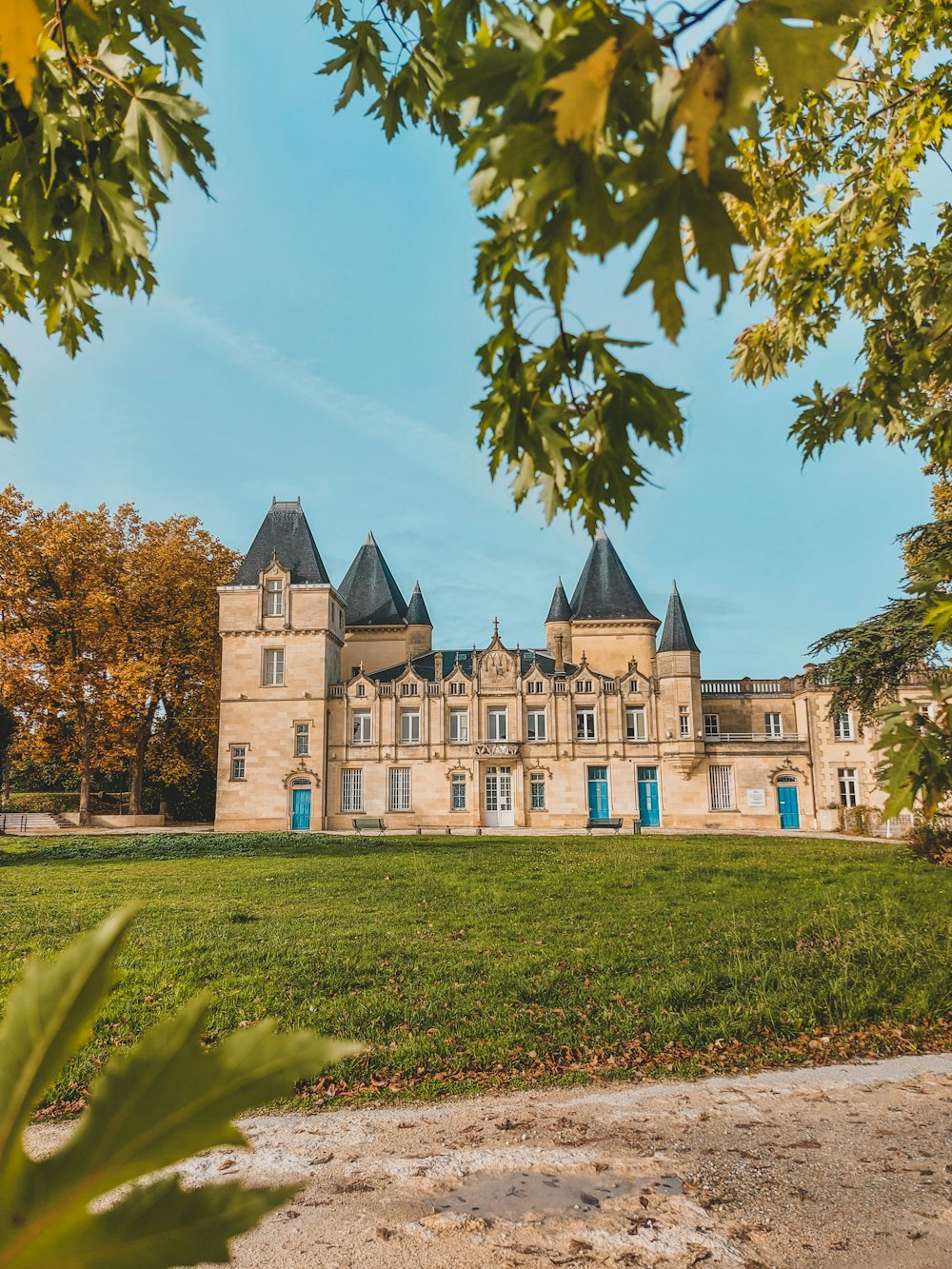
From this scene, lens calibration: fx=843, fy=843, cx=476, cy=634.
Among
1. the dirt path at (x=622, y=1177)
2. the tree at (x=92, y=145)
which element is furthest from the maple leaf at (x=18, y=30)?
the dirt path at (x=622, y=1177)

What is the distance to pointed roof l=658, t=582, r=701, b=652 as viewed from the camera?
119ft

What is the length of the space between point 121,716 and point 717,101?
34170 millimetres

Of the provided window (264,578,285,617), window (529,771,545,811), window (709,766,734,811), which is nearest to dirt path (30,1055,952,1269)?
window (709,766,734,811)

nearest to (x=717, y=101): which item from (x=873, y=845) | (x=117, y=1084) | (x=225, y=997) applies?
(x=117, y=1084)

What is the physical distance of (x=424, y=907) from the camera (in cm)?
1204

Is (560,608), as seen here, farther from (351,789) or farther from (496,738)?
(351,789)

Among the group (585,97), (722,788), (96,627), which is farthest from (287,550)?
(585,97)

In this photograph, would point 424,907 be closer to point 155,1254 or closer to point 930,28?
point 930,28

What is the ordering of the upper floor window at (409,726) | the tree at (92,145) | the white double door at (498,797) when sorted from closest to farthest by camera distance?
the tree at (92,145) < the white double door at (498,797) < the upper floor window at (409,726)

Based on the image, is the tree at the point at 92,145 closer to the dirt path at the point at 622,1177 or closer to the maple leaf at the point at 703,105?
the maple leaf at the point at 703,105

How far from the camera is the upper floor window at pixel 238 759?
1369 inches

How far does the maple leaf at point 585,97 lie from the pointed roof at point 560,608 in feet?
132

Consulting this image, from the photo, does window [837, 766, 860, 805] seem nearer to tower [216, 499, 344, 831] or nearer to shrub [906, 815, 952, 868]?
shrub [906, 815, 952, 868]

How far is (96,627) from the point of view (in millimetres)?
32781
